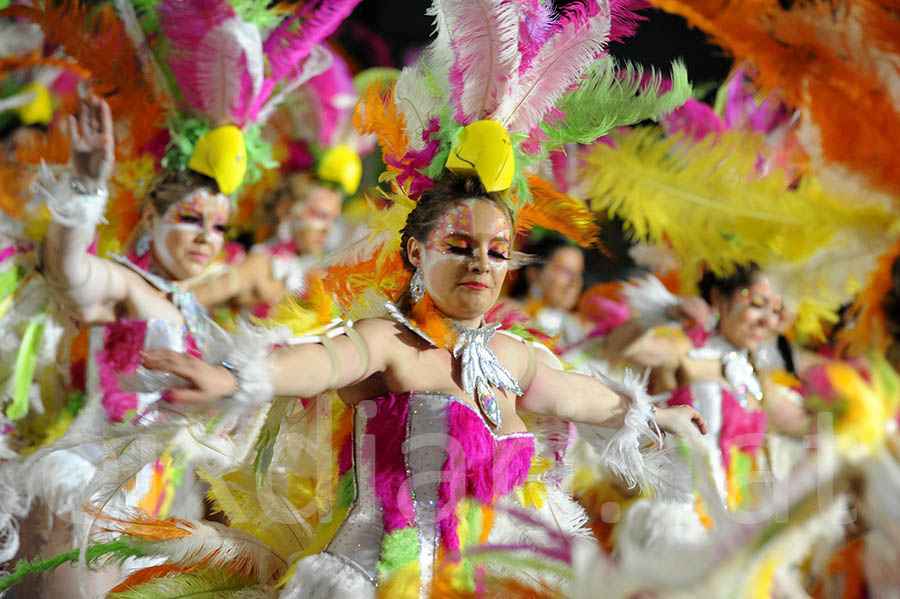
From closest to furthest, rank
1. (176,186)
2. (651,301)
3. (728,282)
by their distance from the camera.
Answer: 1. (176,186)
2. (728,282)
3. (651,301)

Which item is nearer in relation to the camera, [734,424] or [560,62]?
[560,62]

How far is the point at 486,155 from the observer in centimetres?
210

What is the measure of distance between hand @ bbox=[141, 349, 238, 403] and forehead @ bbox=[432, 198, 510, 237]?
2.25 feet

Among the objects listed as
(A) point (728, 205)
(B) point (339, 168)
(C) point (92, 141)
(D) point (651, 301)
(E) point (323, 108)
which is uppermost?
(A) point (728, 205)

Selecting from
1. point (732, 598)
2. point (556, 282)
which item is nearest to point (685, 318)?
point (556, 282)

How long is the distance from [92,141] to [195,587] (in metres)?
1.59

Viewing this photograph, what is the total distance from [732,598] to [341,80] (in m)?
4.77

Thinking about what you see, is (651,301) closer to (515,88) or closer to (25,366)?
(515,88)

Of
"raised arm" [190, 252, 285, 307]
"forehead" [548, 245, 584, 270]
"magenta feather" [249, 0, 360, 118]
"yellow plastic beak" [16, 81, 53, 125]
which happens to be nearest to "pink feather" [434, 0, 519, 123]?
"magenta feather" [249, 0, 360, 118]

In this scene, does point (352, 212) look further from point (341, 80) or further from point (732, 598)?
point (732, 598)

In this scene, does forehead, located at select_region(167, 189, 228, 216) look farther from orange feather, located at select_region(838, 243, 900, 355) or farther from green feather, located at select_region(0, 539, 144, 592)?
orange feather, located at select_region(838, 243, 900, 355)

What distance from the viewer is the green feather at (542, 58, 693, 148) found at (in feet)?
7.22

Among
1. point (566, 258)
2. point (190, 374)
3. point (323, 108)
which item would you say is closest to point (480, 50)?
point (190, 374)

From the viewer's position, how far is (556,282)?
5.33 m
